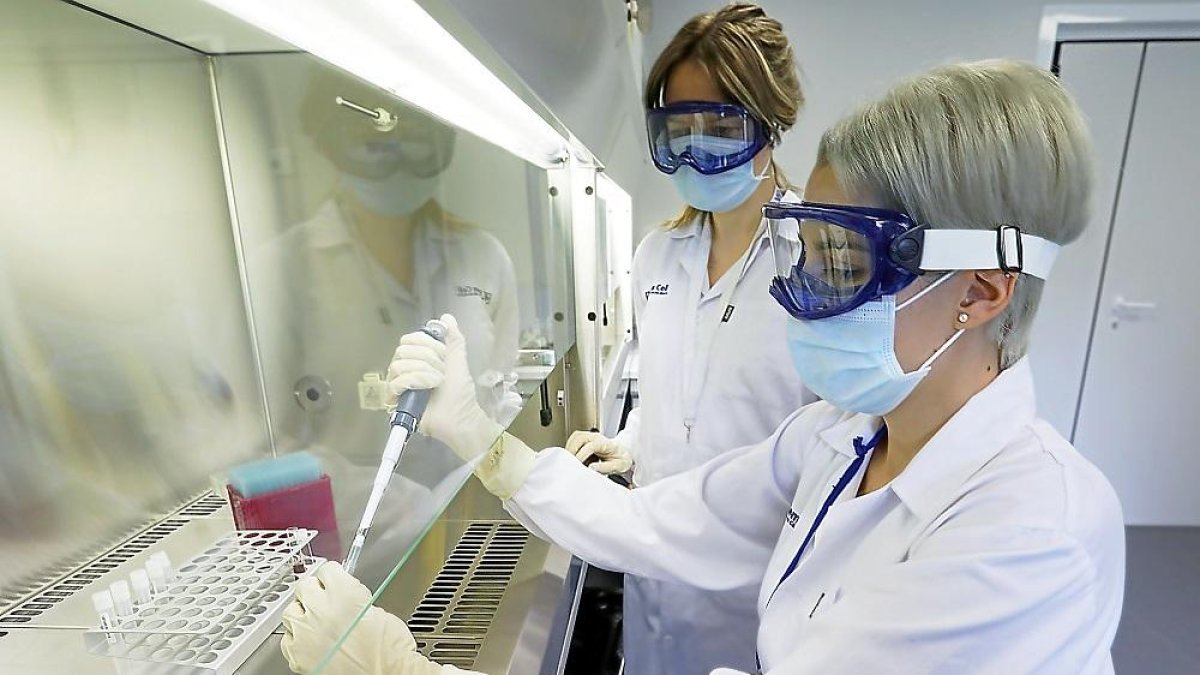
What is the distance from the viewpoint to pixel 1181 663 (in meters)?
2.39

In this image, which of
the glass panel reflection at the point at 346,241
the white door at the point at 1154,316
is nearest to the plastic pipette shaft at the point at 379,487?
the glass panel reflection at the point at 346,241

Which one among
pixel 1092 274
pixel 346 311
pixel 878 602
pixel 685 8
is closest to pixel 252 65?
pixel 346 311

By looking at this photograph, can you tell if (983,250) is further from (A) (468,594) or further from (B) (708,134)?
(A) (468,594)

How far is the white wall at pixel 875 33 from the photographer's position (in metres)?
3.00

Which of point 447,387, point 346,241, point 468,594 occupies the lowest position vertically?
point 468,594

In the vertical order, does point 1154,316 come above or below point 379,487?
below

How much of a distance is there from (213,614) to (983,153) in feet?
2.91

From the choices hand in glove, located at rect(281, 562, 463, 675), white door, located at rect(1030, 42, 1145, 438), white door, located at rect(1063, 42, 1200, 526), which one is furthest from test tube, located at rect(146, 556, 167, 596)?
white door, located at rect(1063, 42, 1200, 526)

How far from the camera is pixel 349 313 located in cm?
105

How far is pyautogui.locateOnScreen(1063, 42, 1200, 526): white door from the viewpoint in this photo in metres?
3.06

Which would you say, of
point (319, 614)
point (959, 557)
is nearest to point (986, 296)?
point (959, 557)

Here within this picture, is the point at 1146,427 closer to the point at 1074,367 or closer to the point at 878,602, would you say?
the point at 1074,367

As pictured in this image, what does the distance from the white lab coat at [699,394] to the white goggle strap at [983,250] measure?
A: 537 mm

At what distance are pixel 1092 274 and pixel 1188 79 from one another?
1.04 metres
